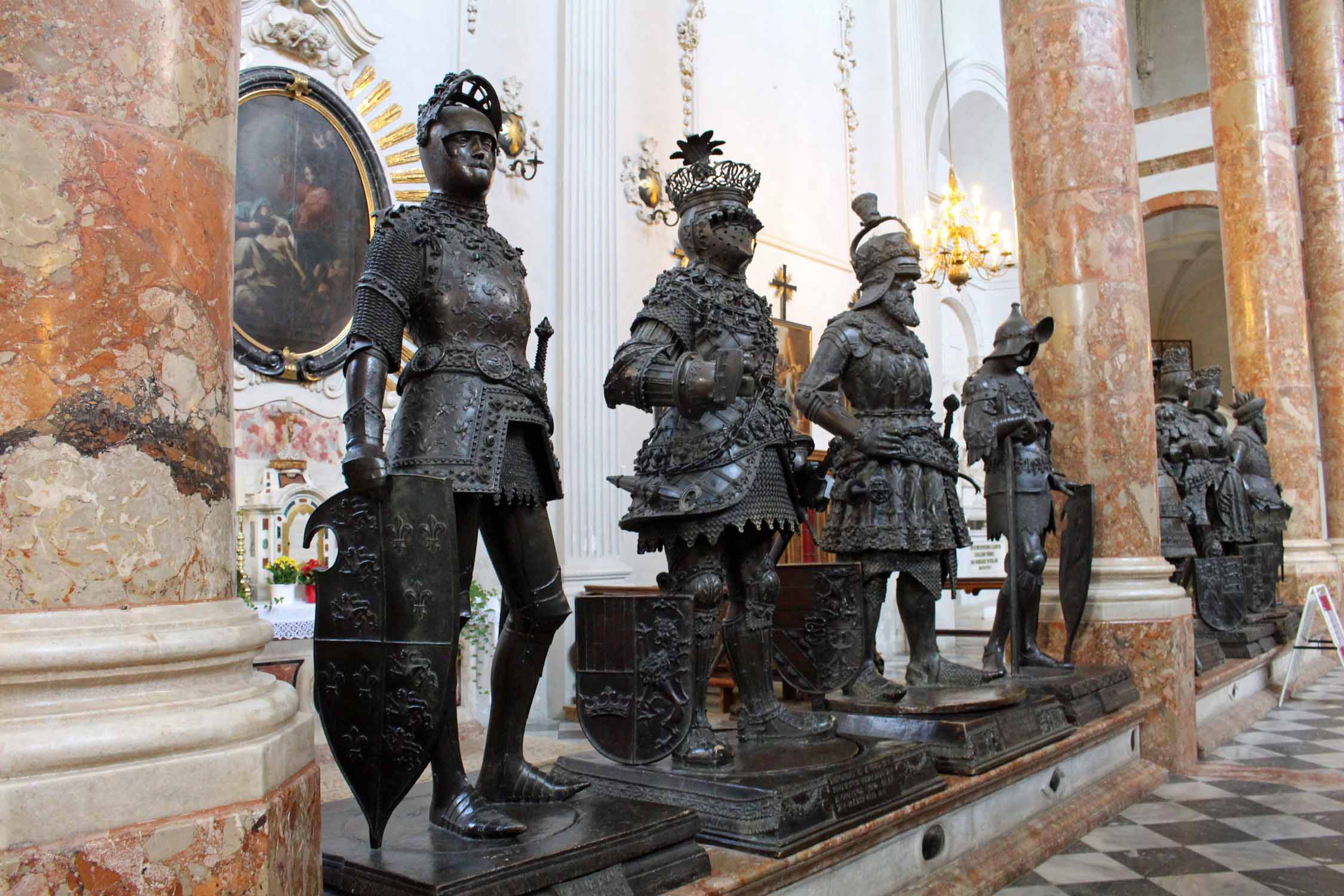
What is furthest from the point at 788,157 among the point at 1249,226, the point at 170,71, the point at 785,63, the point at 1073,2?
the point at 170,71

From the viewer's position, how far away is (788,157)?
11.5m

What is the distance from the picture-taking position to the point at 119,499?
1.74m

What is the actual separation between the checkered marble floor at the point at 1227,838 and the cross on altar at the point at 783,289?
612 cm

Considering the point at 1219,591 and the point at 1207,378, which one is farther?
the point at 1207,378

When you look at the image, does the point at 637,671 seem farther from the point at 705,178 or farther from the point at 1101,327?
the point at 1101,327

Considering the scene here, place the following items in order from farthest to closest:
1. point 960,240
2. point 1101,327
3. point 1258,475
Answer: point 960,240 < point 1258,475 < point 1101,327

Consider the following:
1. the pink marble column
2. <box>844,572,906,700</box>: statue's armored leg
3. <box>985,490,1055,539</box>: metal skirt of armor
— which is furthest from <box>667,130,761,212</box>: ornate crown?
the pink marble column

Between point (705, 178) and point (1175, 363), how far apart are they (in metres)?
6.09

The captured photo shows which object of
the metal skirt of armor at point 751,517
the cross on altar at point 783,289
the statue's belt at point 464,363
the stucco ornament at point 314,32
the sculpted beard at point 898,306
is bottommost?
the metal skirt of armor at point 751,517

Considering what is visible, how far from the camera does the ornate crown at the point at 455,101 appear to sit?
2.77 metres

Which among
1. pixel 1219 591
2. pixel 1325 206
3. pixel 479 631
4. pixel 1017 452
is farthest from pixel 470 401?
pixel 1325 206

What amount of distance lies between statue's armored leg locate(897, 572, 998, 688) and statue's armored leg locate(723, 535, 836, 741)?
0.98 meters

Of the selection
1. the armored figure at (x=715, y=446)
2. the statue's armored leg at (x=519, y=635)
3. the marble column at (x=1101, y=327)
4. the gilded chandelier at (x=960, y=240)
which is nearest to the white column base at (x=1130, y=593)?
the marble column at (x=1101, y=327)

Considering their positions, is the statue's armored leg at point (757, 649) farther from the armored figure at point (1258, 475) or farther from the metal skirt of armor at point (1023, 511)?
the armored figure at point (1258, 475)
